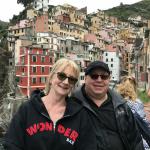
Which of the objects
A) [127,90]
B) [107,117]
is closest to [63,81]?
[107,117]

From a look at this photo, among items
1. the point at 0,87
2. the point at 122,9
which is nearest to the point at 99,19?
the point at 122,9

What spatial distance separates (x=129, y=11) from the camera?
121 meters

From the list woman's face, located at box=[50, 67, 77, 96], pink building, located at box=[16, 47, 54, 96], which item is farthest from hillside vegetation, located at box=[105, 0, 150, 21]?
woman's face, located at box=[50, 67, 77, 96]

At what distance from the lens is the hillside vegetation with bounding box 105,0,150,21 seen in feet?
380

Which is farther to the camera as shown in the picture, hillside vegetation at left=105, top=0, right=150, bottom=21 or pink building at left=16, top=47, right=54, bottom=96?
hillside vegetation at left=105, top=0, right=150, bottom=21

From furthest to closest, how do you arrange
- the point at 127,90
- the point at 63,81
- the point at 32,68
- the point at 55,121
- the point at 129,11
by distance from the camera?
the point at 129,11, the point at 32,68, the point at 127,90, the point at 63,81, the point at 55,121

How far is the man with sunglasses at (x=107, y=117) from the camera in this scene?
3.96 meters

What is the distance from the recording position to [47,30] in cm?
6297

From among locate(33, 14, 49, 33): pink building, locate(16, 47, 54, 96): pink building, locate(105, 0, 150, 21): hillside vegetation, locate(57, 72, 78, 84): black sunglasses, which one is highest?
locate(105, 0, 150, 21): hillside vegetation

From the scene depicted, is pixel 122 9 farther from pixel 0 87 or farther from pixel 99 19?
pixel 0 87

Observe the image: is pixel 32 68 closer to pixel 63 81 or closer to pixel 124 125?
pixel 124 125

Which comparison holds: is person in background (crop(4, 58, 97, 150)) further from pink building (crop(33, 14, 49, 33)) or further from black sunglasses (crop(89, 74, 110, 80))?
pink building (crop(33, 14, 49, 33))

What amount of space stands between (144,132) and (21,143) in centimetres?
151

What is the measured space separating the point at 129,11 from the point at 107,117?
392 feet
